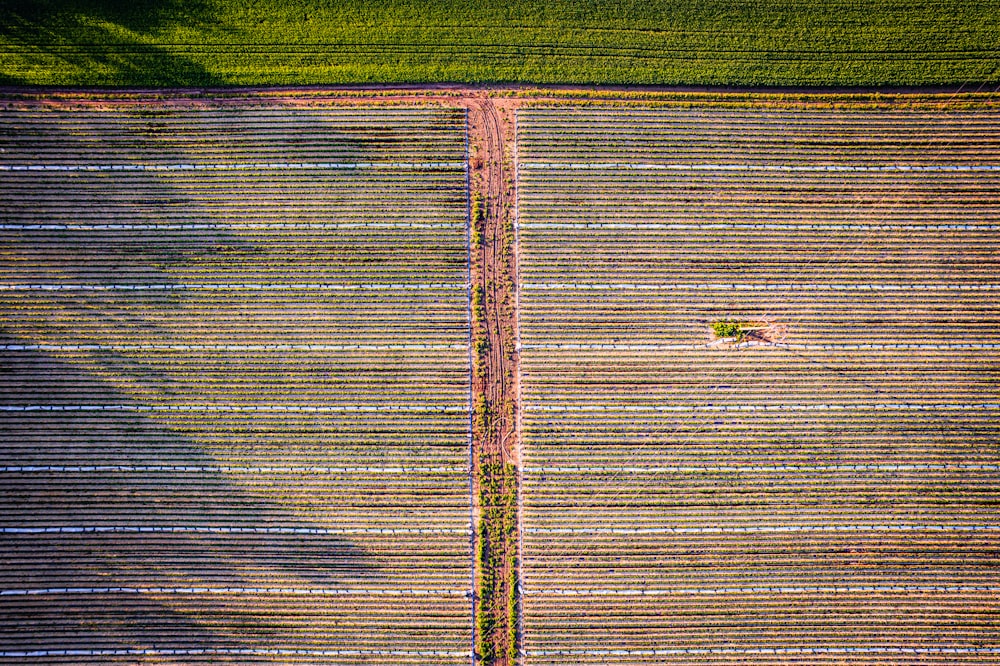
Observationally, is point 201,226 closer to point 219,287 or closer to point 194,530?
point 219,287

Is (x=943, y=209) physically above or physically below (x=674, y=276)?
above

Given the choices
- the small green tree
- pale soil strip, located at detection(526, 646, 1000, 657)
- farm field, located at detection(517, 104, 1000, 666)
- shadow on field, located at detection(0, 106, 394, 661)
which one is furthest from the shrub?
shadow on field, located at detection(0, 106, 394, 661)

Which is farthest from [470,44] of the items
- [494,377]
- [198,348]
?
[198,348]

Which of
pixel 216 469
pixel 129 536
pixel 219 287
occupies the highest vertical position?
Result: pixel 219 287

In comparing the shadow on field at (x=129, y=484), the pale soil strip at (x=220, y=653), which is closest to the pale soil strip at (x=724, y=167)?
the shadow on field at (x=129, y=484)

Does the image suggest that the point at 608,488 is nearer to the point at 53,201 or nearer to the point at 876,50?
the point at 876,50

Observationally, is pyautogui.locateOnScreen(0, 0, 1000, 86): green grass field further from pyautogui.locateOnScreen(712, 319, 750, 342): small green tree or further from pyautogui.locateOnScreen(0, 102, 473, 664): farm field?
pyautogui.locateOnScreen(712, 319, 750, 342): small green tree

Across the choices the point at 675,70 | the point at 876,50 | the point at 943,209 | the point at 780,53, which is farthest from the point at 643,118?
the point at 943,209

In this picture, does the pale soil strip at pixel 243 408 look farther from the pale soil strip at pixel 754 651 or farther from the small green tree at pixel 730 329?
the small green tree at pixel 730 329
